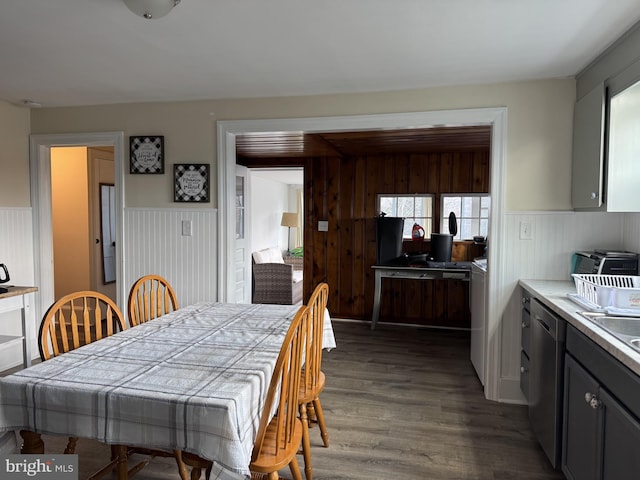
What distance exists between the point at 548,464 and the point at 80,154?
5191 millimetres

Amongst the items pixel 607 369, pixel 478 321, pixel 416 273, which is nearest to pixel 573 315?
pixel 607 369

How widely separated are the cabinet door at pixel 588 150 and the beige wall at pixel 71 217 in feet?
15.7

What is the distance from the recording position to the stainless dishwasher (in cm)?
206

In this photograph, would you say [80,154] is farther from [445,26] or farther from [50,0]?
[445,26]

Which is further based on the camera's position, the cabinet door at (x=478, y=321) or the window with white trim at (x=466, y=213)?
the window with white trim at (x=466, y=213)

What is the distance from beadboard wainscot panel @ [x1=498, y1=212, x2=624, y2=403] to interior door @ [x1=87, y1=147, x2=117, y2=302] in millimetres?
4263

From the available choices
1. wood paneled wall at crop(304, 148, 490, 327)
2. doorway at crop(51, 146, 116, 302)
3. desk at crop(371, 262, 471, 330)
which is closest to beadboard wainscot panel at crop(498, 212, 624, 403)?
desk at crop(371, 262, 471, 330)

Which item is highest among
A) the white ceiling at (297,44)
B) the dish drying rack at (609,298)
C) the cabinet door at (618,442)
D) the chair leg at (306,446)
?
the white ceiling at (297,44)

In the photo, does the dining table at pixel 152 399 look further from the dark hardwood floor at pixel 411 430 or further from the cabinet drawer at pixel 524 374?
the cabinet drawer at pixel 524 374

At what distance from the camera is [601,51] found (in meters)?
2.46

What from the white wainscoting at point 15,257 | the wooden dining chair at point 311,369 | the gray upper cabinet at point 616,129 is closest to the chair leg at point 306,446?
the wooden dining chair at point 311,369

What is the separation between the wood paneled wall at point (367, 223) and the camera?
17.2 feet

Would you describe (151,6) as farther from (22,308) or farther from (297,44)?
(22,308)

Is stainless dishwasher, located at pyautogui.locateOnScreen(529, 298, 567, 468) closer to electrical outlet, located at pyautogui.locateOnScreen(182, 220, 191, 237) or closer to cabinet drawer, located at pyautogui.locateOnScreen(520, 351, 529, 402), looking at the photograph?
cabinet drawer, located at pyautogui.locateOnScreen(520, 351, 529, 402)
